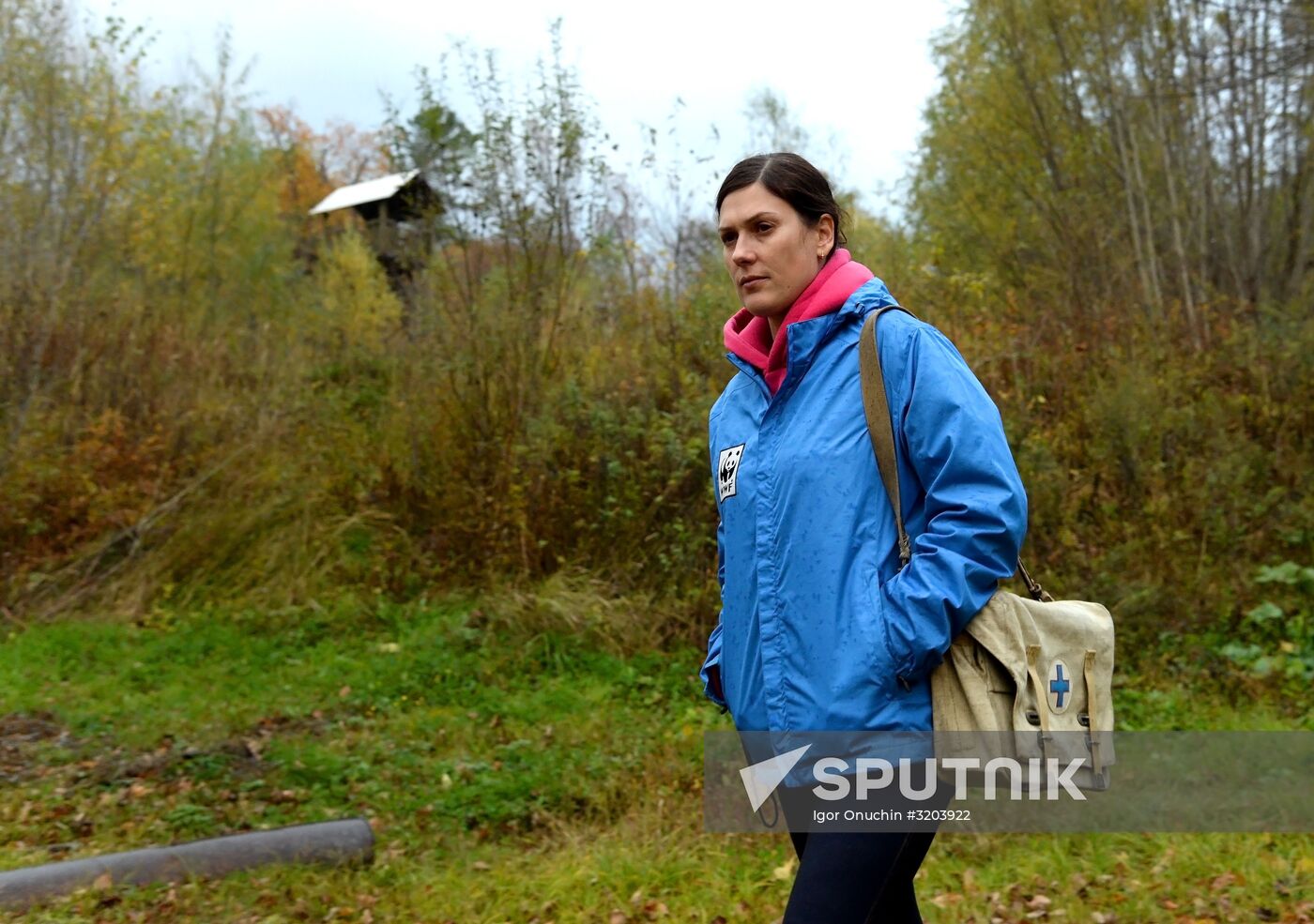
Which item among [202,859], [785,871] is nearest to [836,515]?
[785,871]

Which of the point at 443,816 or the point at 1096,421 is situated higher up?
the point at 1096,421

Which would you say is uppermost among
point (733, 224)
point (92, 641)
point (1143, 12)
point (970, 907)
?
point (1143, 12)

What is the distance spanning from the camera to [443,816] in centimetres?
629

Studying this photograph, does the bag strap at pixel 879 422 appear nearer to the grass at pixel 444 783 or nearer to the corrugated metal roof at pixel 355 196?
the grass at pixel 444 783

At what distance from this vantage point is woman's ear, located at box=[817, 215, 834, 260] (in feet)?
8.63

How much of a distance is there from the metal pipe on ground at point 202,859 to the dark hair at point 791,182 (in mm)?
4057

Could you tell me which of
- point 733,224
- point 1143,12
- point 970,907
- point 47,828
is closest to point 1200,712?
point 970,907

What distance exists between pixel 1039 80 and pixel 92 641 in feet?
37.4

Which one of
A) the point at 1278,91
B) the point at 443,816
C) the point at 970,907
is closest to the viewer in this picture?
the point at 970,907

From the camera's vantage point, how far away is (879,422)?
2.32 meters

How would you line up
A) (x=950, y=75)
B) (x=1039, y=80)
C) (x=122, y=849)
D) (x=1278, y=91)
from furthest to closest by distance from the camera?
1. (x=950, y=75)
2. (x=1039, y=80)
3. (x=1278, y=91)
4. (x=122, y=849)

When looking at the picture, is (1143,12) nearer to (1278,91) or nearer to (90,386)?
(1278,91)

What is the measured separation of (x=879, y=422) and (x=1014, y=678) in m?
0.54

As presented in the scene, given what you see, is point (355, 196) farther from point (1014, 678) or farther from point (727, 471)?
point (1014, 678)
